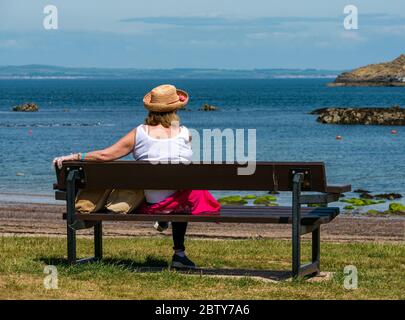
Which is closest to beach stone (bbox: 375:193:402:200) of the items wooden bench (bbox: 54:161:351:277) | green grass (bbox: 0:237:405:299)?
green grass (bbox: 0:237:405:299)

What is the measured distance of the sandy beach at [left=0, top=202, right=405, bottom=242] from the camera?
16.1 m

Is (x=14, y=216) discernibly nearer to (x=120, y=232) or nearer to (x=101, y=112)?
(x=120, y=232)

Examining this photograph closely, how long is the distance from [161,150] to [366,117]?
72407mm

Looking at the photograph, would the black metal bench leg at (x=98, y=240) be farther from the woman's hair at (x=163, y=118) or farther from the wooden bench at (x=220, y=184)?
the woman's hair at (x=163, y=118)

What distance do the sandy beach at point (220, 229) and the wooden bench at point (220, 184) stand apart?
17.1 feet

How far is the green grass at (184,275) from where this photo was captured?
827 centimetres

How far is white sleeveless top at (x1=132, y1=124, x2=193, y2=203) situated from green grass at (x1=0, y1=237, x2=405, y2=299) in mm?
817

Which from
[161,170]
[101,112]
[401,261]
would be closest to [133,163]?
[161,170]

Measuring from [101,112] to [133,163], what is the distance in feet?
316

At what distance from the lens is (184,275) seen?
926 centimetres

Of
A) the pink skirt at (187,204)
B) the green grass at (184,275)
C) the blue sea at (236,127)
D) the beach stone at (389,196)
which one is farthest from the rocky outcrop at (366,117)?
the pink skirt at (187,204)

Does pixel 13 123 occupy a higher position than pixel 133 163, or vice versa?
pixel 133 163

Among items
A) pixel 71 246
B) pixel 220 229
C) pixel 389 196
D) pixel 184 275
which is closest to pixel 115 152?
pixel 71 246
